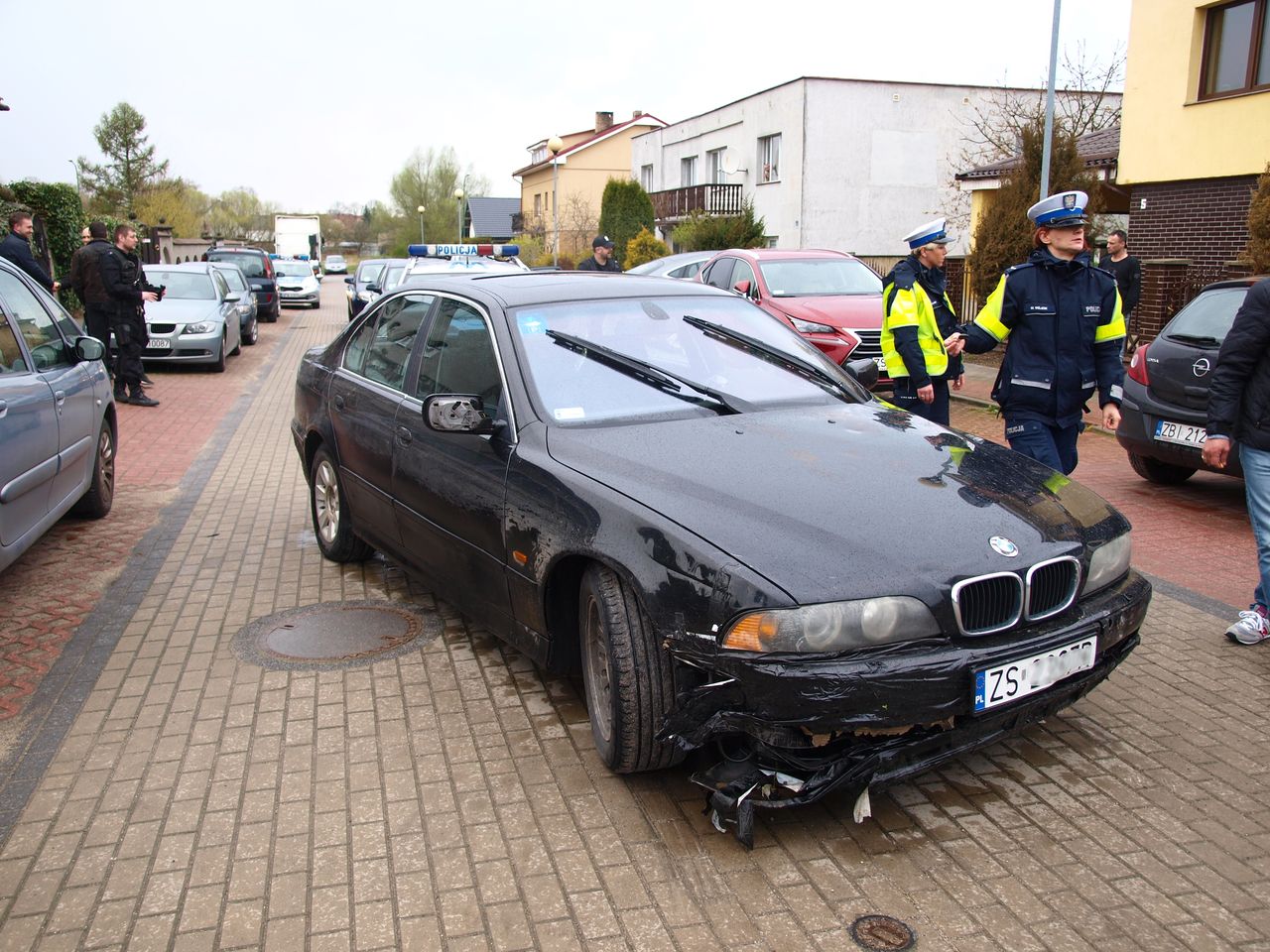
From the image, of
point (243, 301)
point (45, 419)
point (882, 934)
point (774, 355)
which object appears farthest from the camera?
point (243, 301)

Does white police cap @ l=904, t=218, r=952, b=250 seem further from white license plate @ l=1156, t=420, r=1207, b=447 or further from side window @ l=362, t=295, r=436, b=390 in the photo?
side window @ l=362, t=295, r=436, b=390

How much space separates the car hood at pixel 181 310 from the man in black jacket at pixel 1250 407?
49.0ft

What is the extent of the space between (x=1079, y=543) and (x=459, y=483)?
237 cm

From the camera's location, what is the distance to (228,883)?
10.3ft

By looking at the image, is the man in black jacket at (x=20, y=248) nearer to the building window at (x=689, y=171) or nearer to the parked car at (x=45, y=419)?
the parked car at (x=45, y=419)

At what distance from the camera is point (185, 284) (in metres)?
17.4

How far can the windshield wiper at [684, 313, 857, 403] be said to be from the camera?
485cm

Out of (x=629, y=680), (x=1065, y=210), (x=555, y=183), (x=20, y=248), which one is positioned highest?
(x=555, y=183)

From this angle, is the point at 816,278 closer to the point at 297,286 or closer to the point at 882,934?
the point at 882,934

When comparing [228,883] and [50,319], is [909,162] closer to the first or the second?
[50,319]

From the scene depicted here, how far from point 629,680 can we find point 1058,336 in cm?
322

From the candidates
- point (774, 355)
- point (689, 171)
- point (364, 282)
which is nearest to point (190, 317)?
point (364, 282)

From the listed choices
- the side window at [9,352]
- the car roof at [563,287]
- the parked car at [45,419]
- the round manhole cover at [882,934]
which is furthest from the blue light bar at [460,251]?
the round manhole cover at [882,934]

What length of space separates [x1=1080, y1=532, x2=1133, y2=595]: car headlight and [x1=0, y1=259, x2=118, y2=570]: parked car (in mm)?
4840
